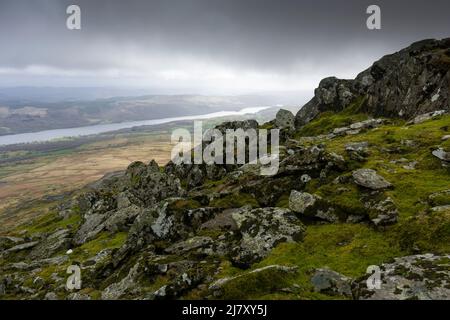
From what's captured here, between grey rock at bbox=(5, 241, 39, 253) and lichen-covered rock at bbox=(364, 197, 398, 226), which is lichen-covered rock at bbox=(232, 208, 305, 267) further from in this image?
grey rock at bbox=(5, 241, 39, 253)

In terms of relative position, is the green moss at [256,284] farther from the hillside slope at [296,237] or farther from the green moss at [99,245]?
the green moss at [99,245]

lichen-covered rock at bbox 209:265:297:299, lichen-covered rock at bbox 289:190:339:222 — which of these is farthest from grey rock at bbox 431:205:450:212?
lichen-covered rock at bbox 209:265:297:299

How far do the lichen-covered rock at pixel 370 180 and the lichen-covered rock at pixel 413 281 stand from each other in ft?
41.2

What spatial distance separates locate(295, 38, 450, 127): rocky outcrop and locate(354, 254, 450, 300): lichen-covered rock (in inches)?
1824

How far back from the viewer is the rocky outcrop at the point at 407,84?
6166 centimetres

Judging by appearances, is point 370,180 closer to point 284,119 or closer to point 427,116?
point 427,116

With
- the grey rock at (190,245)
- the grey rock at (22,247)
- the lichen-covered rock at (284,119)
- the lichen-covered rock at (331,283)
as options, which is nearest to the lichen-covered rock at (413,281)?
the lichen-covered rock at (331,283)

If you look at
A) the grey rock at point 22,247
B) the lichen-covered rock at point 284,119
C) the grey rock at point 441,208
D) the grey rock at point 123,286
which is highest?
the lichen-covered rock at point 284,119

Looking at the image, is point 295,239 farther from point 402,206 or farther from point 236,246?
point 402,206

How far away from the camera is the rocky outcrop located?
202ft

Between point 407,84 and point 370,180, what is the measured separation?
136ft

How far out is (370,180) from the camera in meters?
33.3
